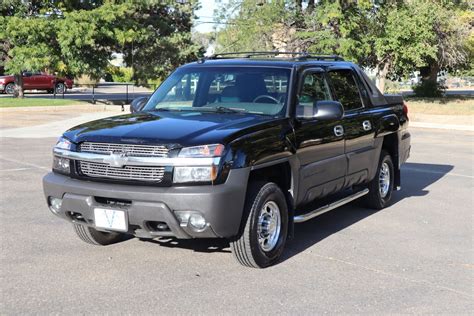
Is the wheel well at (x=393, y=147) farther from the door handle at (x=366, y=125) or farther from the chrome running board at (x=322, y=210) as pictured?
the chrome running board at (x=322, y=210)

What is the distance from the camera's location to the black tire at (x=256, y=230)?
487 cm

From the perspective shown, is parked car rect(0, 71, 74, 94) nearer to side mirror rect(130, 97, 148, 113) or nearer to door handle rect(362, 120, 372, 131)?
side mirror rect(130, 97, 148, 113)

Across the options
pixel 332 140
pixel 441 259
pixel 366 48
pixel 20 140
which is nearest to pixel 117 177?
pixel 332 140

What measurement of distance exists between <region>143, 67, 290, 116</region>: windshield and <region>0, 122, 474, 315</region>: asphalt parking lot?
1371 mm

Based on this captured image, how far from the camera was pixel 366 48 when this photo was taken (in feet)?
81.0

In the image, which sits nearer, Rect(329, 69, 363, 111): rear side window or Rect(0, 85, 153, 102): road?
Rect(329, 69, 363, 111): rear side window

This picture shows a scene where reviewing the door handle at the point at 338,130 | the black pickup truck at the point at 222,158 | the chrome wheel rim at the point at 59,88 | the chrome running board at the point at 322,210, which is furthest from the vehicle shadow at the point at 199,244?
the chrome wheel rim at the point at 59,88

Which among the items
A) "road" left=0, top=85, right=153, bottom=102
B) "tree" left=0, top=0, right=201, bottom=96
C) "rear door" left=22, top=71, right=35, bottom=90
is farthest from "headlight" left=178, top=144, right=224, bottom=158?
"rear door" left=22, top=71, right=35, bottom=90

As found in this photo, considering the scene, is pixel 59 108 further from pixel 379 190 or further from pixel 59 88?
pixel 379 190

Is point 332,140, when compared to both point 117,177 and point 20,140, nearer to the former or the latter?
point 117,177

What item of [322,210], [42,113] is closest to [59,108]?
[42,113]

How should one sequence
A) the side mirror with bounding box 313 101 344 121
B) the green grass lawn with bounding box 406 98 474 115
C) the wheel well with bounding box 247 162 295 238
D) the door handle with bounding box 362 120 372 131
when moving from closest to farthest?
the wheel well with bounding box 247 162 295 238
the side mirror with bounding box 313 101 344 121
the door handle with bounding box 362 120 372 131
the green grass lawn with bounding box 406 98 474 115

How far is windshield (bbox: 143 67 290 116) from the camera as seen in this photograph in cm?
565

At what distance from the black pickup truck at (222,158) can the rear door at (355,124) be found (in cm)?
2
